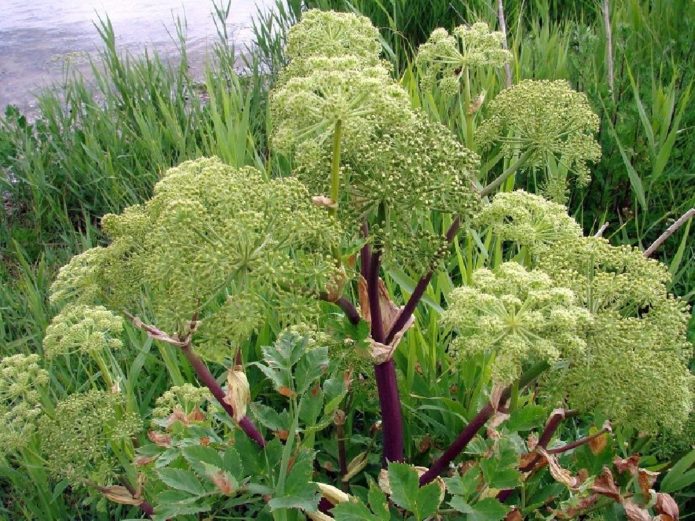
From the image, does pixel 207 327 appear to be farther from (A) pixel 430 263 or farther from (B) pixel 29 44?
(B) pixel 29 44

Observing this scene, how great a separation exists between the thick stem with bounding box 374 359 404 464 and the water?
12.3ft

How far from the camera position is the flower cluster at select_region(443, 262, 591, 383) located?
44.8 inches

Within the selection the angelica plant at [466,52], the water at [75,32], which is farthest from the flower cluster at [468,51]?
the water at [75,32]

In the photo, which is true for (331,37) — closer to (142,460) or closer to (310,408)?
(310,408)

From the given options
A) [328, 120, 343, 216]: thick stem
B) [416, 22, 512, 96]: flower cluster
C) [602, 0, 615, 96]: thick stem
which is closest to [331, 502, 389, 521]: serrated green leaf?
[328, 120, 343, 216]: thick stem

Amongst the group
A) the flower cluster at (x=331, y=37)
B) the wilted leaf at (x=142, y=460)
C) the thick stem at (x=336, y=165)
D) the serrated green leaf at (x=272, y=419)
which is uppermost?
the flower cluster at (x=331, y=37)

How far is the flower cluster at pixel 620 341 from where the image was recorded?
48.1 inches

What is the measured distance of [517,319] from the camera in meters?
1.18

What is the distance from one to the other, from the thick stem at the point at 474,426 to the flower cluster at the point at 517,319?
0.08 metres

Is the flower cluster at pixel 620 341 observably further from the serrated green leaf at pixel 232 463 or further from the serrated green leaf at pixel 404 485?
the serrated green leaf at pixel 232 463

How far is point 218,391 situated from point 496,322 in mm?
575

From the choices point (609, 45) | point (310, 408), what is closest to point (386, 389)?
point (310, 408)

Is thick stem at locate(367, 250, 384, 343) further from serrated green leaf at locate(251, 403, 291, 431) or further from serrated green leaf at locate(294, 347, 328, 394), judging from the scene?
serrated green leaf at locate(251, 403, 291, 431)

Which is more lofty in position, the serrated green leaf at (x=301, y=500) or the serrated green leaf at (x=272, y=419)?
the serrated green leaf at (x=272, y=419)
